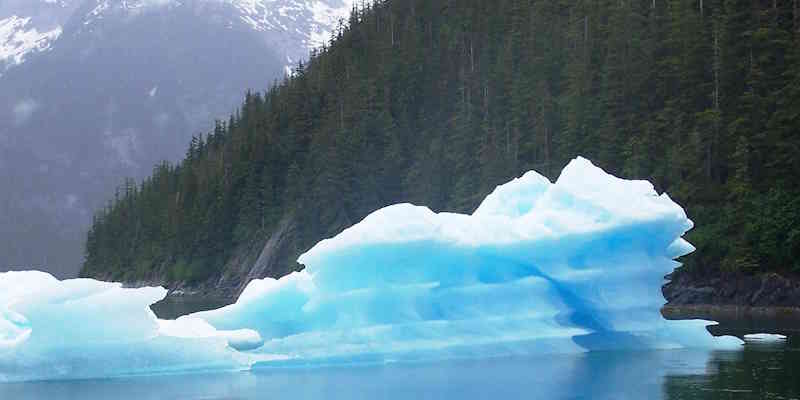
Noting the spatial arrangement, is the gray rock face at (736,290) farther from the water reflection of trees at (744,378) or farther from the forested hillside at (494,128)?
the water reflection of trees at (744,378)

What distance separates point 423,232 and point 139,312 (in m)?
7.01

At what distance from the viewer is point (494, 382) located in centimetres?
2406

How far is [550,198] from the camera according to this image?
30281mm

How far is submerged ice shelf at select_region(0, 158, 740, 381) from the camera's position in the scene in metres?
24.9

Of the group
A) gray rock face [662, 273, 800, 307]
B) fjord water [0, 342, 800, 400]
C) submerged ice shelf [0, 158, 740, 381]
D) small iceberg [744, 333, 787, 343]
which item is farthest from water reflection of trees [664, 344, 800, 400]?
gray rock face [662, 273, 800, 307]

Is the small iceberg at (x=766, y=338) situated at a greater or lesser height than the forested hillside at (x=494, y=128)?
lesser

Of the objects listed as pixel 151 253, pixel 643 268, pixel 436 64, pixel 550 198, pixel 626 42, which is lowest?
pixel 643 268

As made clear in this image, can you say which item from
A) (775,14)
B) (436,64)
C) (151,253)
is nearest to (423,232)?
(775,14)

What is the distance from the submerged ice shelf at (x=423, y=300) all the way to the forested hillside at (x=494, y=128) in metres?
18.9

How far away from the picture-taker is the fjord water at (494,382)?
2233 centimetres

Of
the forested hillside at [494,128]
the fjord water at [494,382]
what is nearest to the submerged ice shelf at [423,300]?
the fjord water at [494,382]

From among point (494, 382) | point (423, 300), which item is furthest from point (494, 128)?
point (494, 382)

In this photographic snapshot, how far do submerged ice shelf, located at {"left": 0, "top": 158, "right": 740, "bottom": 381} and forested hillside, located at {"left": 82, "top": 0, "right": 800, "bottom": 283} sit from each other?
62.1 feet

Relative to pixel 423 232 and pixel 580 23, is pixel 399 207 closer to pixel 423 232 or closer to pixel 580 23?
pixel 423 232
